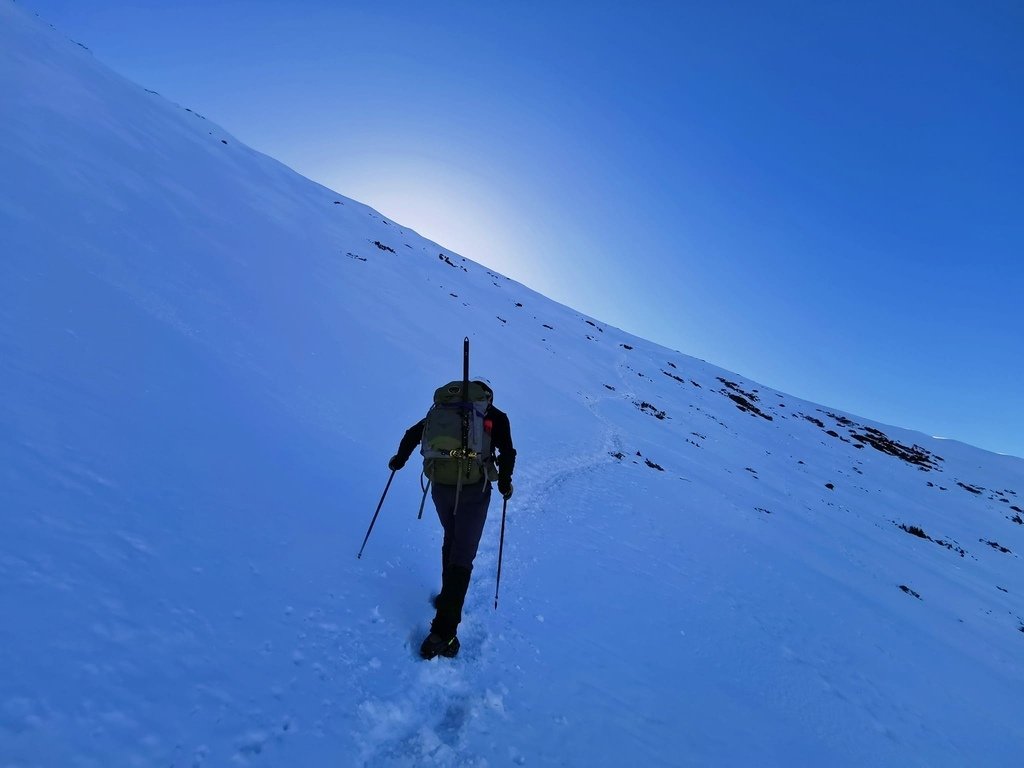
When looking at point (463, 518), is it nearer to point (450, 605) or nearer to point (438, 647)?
point (450, 605)

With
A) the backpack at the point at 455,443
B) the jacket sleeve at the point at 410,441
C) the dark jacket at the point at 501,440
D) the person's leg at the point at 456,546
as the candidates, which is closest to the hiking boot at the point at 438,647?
the person's leg at the point at 456,546

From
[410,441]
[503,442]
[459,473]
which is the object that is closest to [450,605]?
[459,473]

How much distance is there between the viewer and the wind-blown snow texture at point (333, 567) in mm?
2881

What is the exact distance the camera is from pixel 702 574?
24.1 feet

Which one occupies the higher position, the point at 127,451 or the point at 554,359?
the point at 554,359

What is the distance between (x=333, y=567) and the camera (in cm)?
441

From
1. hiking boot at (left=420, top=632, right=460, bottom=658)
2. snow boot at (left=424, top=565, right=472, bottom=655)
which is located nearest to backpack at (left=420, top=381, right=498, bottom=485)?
snow boot at (left=424, top=565, right=472, bottom=655)

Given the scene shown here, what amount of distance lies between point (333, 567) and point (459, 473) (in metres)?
1.48

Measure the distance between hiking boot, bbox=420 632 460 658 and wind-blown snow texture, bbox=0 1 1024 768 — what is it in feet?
0.32

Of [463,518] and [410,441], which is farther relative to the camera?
[410,441]

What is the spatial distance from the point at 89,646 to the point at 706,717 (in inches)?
182

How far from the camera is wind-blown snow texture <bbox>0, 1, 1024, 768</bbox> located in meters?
2.88

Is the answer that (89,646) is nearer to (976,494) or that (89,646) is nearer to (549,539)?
(549,539)

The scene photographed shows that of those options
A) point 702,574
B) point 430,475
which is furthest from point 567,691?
point 702,574
